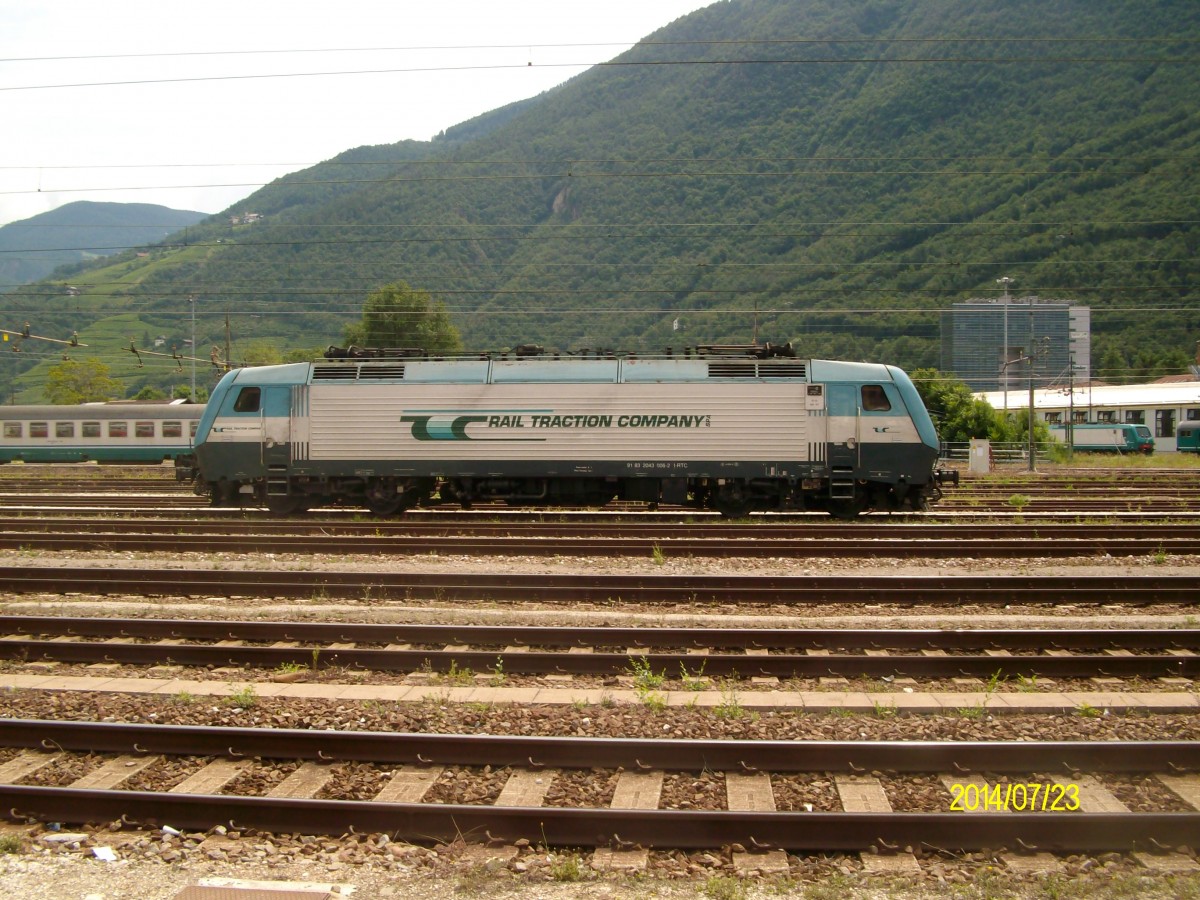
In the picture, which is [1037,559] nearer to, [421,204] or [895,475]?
[895,475]

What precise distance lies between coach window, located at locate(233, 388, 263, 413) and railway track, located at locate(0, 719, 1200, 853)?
14.0m

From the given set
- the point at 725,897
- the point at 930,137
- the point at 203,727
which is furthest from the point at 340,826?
the point at 930,137

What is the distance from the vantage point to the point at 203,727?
21.9 ft

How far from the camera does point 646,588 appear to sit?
37.9ft

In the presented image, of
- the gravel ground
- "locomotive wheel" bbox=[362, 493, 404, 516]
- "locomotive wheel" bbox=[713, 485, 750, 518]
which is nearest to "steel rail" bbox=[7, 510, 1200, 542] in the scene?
"locomotive wheel" bbox=[713, 485, 750, 518]

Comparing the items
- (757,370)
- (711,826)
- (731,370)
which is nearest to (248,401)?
(731,370)

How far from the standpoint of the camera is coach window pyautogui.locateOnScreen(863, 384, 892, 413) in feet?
61.8

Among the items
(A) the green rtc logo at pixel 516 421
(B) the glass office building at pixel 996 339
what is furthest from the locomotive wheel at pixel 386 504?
(B) the glass office building at pixel 996 339

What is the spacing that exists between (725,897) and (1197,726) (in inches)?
177

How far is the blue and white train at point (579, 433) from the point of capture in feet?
62.3

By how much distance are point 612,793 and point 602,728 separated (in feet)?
3.43

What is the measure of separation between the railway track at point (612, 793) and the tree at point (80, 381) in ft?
236

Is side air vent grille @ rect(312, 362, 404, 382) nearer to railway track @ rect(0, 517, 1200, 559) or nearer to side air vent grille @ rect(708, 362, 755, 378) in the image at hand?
railway track @ rect(0, 517, 1200, 559)

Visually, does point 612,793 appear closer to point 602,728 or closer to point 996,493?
point 602,728
